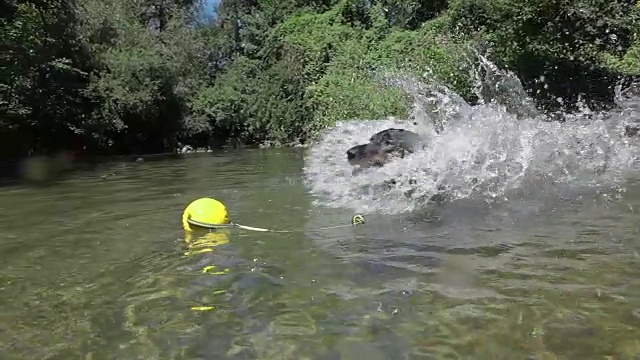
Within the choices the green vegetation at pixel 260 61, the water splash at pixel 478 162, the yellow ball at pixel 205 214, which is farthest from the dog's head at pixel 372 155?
the green vegetation at pixel 260 61

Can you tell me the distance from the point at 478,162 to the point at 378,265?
14.5ft

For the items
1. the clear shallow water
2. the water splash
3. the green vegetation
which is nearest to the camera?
the clear shallow water

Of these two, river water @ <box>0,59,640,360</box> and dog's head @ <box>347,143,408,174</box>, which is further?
dog's head @ <box>347,143,408,174</box>

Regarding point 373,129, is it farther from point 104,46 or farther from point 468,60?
point 104,46

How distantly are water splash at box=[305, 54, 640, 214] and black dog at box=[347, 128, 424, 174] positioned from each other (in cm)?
17

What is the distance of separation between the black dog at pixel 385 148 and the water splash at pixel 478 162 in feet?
0.54

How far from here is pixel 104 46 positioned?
Answer: 31781mm

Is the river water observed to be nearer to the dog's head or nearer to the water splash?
the water splash

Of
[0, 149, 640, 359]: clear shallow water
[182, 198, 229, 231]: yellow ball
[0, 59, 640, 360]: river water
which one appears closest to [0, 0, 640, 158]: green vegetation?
[0, 59, 640, 360]: river water

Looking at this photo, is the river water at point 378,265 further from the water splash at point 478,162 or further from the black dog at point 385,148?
the black dog at point 385,148

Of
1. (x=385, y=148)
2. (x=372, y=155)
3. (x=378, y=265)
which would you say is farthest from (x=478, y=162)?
(x=378, y=265)

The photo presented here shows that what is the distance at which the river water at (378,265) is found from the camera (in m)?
3.92

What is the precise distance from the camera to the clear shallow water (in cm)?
386

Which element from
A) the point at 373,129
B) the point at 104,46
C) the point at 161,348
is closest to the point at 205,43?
the point at 104,46
